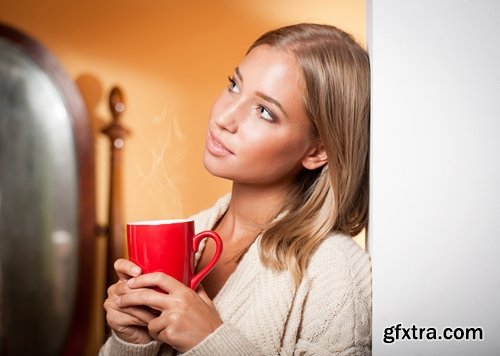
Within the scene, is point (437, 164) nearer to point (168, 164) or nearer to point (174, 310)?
point (174, 310)

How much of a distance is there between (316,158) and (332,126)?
80 millimetres

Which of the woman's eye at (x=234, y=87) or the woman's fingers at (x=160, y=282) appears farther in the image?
the woman's eye at (x=234, y=87)

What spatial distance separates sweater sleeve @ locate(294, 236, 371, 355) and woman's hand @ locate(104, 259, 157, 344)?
0.23 m

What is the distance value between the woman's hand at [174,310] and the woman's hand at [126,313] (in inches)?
0.8

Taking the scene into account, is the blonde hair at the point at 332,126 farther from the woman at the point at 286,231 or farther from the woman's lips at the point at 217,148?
the woman's lips at the point at 217,148

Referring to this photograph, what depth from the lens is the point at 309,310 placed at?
0.86 meters

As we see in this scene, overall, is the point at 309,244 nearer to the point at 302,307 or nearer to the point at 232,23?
the point at 302,307

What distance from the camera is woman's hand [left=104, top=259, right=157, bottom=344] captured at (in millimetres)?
808

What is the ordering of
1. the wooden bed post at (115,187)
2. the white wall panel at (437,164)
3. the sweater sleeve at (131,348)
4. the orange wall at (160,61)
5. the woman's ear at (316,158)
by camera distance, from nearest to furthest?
1. the white wall panel at (437,164)
2. the sweater sleeve at (131,348)
3. the woman's ear at (316,158)
4. the orange wall at (160,61)
5. the wooden bed post at (115,187)

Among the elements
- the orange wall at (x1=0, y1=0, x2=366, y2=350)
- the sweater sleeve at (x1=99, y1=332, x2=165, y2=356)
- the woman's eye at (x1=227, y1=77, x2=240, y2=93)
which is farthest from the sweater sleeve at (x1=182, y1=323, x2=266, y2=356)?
the orange wall at (x1=0, y1=0, x2=366, y2=350)

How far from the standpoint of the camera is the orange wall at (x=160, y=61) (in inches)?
54.9

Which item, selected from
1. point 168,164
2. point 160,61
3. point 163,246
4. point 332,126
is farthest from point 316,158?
point 160,61

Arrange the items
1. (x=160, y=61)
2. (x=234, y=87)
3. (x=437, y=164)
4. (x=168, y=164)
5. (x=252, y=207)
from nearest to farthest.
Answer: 1. (x=437, y=164)
2. (x=234, y=87)
3. (x=252, y=207)
4. (x=168, y=164)
5. (x=160, y=61)

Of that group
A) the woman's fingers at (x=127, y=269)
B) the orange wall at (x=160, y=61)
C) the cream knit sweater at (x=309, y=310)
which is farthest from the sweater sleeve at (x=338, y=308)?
the orange wall at (x=160, y=61)
